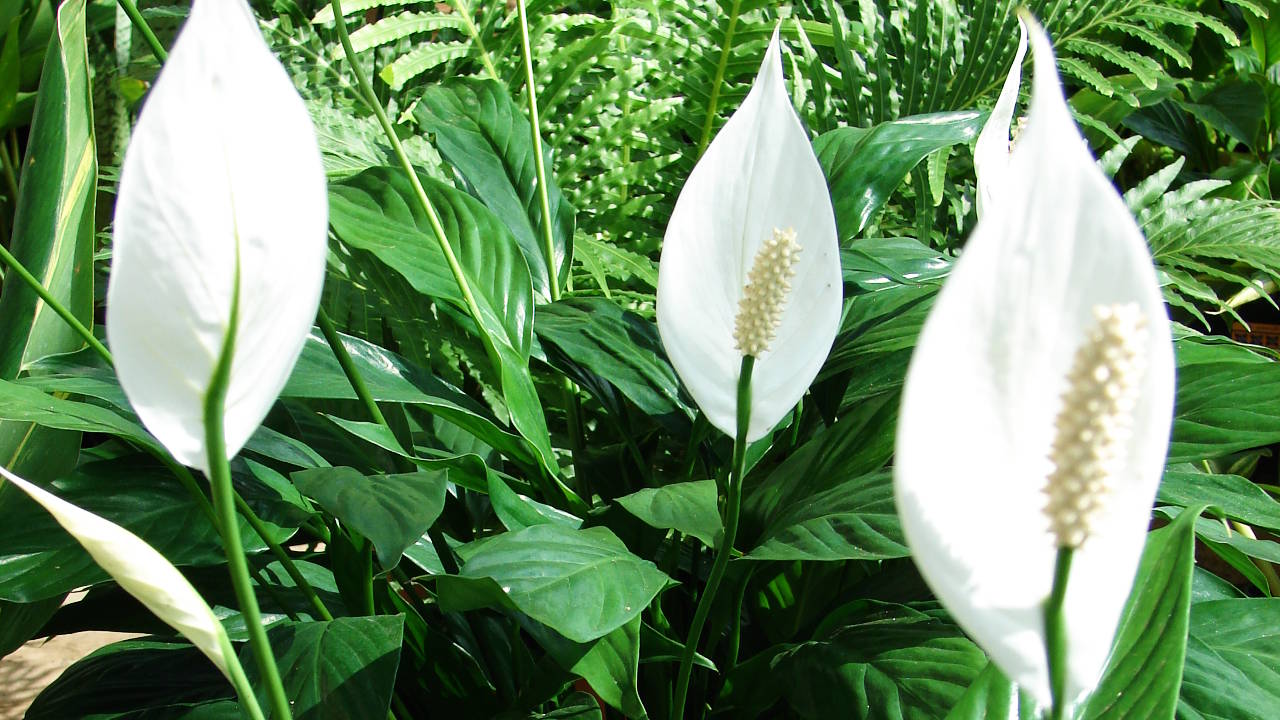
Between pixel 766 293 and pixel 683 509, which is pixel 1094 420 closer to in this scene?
pixel 766 293

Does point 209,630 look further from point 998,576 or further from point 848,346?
point 848,346

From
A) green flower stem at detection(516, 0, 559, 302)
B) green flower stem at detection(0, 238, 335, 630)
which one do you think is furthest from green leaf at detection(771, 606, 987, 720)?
green flower stem at detection(516, 0, 559, 302)

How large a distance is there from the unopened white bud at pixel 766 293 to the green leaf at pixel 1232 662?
0.22 meters

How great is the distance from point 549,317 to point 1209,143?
4.14 ft

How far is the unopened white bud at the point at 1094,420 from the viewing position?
0.52ft

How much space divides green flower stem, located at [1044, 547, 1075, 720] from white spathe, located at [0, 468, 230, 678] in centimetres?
16

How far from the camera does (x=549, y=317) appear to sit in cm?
63

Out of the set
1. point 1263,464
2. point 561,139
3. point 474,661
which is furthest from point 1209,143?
point 474,661

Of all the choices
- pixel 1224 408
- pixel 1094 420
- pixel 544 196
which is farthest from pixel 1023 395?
pixel 544 196

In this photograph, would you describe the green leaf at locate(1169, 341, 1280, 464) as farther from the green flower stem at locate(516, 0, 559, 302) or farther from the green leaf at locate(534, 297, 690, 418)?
the green flower stem at locate(516, 0, 559, 302)

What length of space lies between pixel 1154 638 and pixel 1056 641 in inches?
6.3

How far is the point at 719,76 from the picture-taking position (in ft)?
3.14

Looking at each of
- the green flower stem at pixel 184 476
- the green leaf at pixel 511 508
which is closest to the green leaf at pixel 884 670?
the green leaf at pixel 511 508

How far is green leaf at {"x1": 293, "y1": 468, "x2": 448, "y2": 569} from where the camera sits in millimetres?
339
